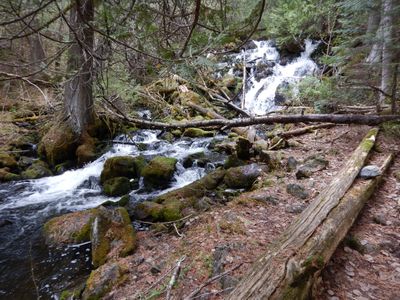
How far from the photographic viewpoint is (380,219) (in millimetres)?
3627

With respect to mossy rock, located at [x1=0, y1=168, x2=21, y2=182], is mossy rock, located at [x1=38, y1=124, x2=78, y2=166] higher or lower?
higher

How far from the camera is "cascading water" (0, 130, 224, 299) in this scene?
13.7ft

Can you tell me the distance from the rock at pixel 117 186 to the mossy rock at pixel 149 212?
1.48 metres

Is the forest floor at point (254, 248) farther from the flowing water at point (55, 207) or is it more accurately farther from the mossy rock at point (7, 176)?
the mossy rock at point (7, 176)

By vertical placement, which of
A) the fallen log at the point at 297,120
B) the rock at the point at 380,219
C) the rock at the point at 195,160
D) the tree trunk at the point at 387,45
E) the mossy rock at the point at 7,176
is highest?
the tree trunk at the point at 387,45

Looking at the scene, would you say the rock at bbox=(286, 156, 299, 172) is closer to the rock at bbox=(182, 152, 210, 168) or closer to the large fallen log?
the large fallen log

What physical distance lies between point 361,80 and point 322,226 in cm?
437

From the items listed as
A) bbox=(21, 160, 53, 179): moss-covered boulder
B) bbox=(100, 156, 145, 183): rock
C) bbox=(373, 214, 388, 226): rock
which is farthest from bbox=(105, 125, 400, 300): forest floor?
bbox=(21, 160, 53, 179): moss-covered boulder

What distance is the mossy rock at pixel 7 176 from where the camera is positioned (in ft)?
26.1

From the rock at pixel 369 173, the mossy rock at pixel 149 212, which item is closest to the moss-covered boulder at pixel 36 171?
the mossy rock at pixel 149 212

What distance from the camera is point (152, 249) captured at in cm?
416

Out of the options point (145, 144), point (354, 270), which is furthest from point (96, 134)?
point (354, 270)

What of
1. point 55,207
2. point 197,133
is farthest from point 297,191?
point 197,133

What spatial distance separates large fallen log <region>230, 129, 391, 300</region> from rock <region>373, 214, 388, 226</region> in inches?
Result: 9.2
